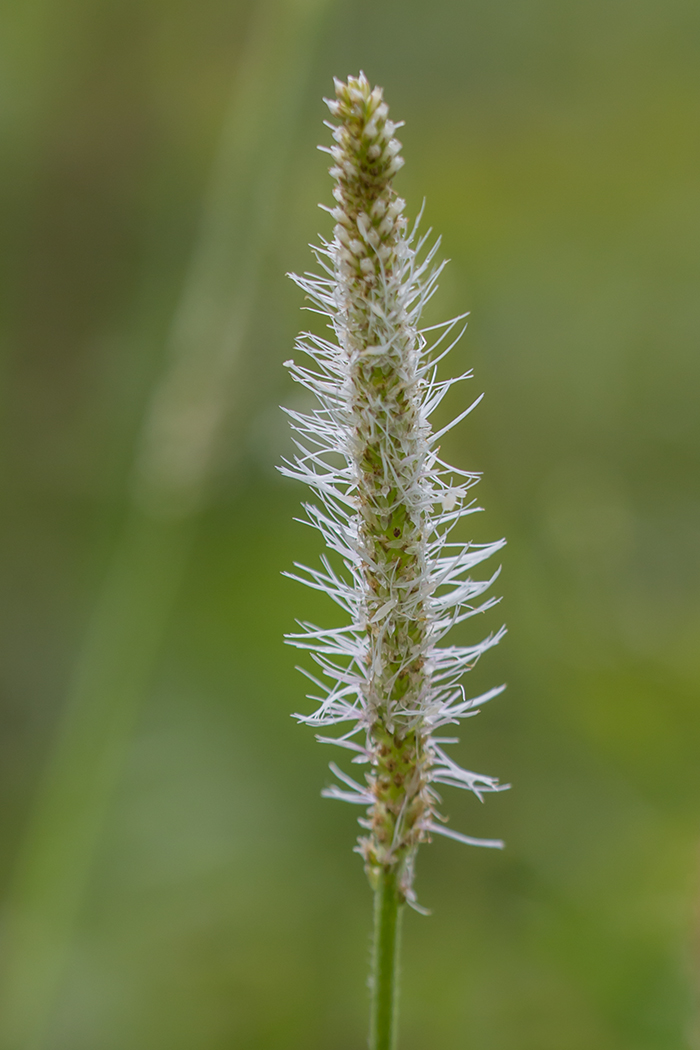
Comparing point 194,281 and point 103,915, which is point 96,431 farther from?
point 103,915

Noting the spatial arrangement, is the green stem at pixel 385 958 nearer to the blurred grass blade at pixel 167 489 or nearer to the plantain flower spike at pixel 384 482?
the plantain flower spike at pixel 384 482

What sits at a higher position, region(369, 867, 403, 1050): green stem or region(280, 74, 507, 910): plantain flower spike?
region(280, 74, 507, 910): plantain flower spike

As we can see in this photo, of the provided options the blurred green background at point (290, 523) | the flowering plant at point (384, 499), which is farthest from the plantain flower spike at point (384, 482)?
the blurred green background at point (290, 523)

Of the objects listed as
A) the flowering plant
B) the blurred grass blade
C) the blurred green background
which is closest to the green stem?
the flowering plant

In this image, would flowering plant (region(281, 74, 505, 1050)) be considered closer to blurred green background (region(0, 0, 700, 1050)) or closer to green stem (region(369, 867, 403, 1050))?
green stem (region(369, 867, 403, 1050))

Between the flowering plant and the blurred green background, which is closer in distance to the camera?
the flowering plant

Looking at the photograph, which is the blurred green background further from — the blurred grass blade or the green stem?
the green stem
